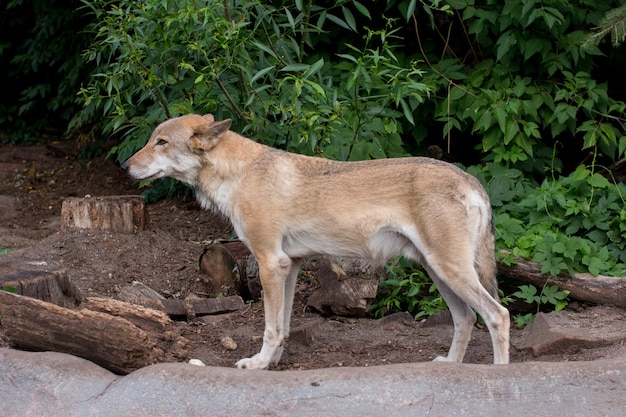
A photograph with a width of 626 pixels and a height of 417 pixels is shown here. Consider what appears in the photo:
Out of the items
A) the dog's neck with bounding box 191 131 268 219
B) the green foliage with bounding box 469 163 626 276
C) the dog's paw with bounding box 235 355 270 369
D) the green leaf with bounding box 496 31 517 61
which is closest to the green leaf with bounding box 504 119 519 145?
the green foliage with bounding box 469 163 626 276

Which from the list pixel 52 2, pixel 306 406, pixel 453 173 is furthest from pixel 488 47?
pixel 52 2

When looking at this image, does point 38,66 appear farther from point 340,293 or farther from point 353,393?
point 353,393

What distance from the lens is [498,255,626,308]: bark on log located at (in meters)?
6.62

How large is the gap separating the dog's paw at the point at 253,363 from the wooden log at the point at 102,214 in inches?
127

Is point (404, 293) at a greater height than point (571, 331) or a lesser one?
lesser

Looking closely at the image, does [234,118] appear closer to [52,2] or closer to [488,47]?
[488,47]

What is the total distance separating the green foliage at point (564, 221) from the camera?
684 cm

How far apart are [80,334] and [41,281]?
115 centimetres

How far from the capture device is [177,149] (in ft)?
19.9

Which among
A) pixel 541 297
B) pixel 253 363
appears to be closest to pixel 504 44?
pixel 541 297

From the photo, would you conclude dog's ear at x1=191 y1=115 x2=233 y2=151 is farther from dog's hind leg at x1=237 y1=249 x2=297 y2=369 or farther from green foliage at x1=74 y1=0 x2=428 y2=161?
green foliage at x1=74 y1=0 x2=428 y2=161

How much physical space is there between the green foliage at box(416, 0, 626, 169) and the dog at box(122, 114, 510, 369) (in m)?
3.04

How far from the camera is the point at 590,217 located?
7.48 meters

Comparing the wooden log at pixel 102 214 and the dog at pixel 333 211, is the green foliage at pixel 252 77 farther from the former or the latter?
the dog at pixel 333 211
